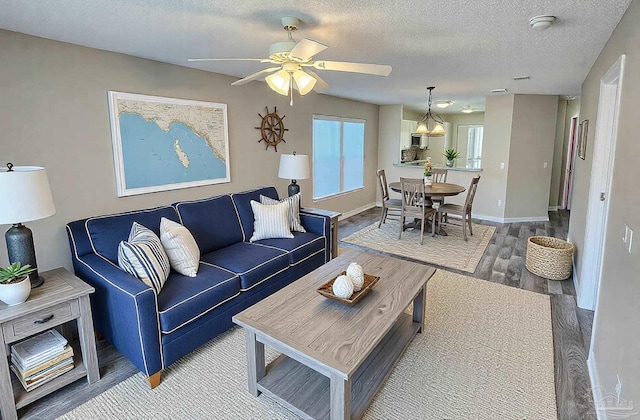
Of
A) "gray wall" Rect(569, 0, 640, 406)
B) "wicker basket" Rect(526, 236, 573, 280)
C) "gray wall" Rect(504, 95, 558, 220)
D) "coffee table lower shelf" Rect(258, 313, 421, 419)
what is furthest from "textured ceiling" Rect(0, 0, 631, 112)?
"gray wall" Rect(504, 95, 558, 220)

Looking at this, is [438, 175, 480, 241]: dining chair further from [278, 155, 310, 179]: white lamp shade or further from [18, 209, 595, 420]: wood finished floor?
[278, 155, 310, 179]: white lamp shade

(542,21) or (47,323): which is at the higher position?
(542,21)

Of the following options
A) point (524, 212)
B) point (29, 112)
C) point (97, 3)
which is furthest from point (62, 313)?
point (524, 212)

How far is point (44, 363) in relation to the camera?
207cm

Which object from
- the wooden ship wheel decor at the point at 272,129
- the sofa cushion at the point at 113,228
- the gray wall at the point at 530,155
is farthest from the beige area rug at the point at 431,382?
the gray wall at the point at 530,155

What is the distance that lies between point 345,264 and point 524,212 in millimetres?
5081

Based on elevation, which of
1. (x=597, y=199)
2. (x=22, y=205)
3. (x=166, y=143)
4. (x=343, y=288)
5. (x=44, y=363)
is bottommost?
(x=44, y=363)

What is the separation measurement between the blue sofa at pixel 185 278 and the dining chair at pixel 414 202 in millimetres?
1911

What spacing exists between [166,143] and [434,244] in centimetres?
375

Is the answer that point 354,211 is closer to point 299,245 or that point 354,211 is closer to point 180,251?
point 299,245

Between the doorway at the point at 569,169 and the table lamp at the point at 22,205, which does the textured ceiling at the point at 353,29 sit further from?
the doorway at the point at 569,169

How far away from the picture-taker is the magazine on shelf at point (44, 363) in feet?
6.56

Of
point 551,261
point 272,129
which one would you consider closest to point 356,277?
point 551,261

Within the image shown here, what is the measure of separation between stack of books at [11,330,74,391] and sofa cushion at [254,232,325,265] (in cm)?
177
